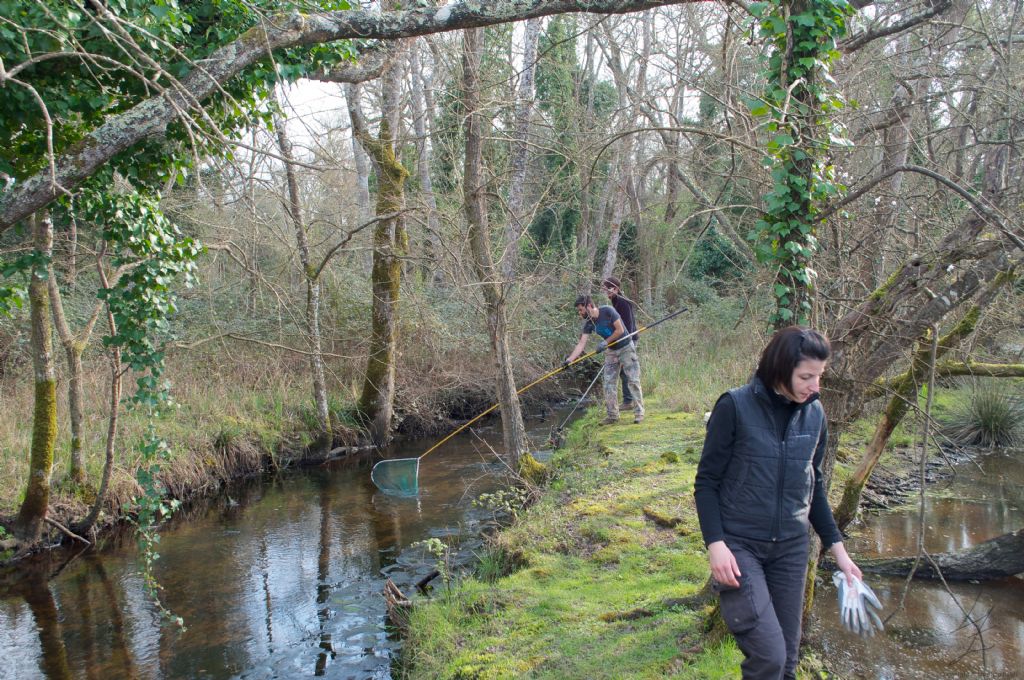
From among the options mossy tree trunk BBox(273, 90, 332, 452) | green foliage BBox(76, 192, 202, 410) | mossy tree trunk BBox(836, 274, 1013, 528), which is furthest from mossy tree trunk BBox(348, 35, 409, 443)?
mossy tree trunk BBox(836, 274, 1013, 528)

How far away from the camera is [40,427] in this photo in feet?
28.1

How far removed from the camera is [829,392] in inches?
179

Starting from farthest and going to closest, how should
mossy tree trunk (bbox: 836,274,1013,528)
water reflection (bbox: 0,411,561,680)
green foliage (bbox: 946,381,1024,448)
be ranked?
1. green foliage (bbox: 946,381,1024,448)
2. water reflection (bbox: 0,411,561,680)
3. mossy tree trunk (bbox: 836,274,1013,528)

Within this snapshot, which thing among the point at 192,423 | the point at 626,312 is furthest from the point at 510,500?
the point at 192,423

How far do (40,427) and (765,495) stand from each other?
8.55m

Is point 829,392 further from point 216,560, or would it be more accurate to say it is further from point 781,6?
point 216,560

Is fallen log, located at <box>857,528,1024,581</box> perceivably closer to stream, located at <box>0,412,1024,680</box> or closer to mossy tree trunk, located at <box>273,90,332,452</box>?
stream, located at <box>0,412,1024,680</box>

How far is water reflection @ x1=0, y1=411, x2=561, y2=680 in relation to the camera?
6.25 meters

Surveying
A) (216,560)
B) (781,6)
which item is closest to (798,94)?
(781,6)

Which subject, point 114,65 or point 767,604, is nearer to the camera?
point 767,604

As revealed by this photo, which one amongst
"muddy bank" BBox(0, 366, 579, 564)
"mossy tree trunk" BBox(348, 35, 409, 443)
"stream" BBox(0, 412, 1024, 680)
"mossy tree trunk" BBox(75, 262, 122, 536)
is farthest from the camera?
"mossy tree trunk" BBox(348, 35, 409, 443)

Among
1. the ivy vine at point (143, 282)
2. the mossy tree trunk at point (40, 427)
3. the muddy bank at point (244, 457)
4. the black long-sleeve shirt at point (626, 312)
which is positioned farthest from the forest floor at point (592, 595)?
the mossy tree trunk at point (40, 427)

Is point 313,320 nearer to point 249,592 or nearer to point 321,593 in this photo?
point 249,592

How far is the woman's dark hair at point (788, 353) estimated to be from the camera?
123 inches
